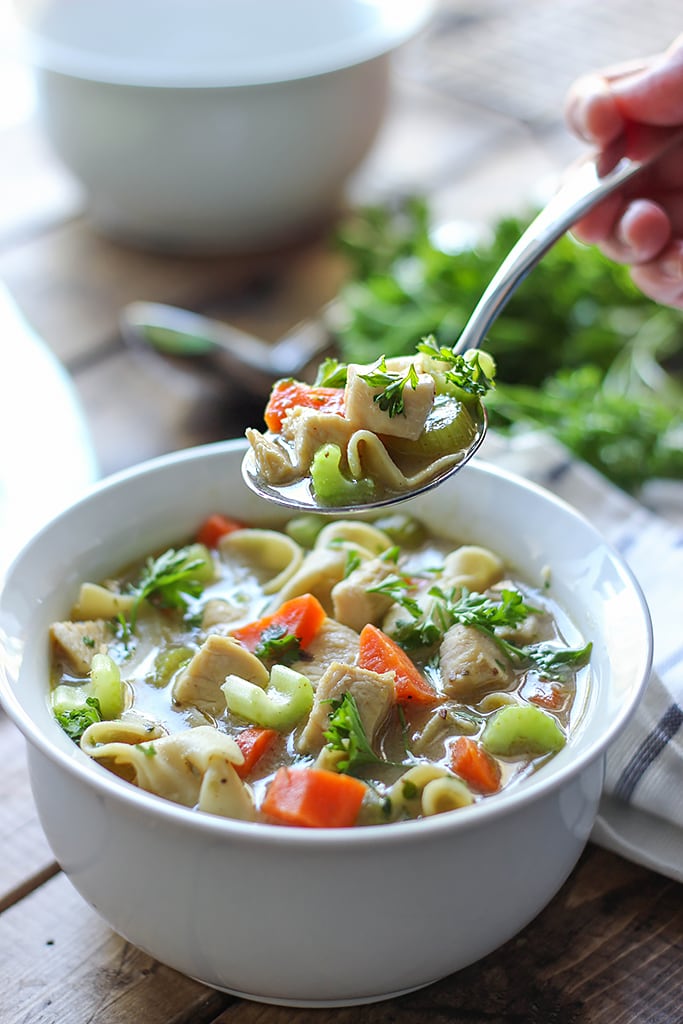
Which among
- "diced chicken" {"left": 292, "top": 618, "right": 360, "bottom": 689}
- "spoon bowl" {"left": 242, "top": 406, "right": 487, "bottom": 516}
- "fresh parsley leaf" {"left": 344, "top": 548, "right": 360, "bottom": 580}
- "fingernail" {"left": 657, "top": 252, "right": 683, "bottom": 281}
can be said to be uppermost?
"spoon bowl" {"left": 242, "top": 406, "right": 487, "bottom": 516}

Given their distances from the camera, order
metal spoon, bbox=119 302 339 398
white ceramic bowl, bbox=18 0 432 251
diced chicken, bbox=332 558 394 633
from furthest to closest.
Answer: white ceramic bowl, bbox=18 0 432 251 → metal spoon, bbox=119 302 339 398 → diced chicken, bbox=332 558 394 633

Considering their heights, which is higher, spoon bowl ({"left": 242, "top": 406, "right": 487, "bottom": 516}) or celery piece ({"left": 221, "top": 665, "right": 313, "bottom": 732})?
spoon bowl ({"left": 242, "top": 406, "right": 487, "bottom": 516})

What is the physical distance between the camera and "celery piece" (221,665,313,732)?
69.9 inches

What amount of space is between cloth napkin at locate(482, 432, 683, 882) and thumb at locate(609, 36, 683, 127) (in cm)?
78

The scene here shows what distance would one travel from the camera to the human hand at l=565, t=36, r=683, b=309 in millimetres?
2467

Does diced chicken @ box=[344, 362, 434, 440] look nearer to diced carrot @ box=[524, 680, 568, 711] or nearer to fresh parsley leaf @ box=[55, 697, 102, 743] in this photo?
diced carrot @ box=[524, 680, 568, 711]

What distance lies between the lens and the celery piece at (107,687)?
1.83 meters

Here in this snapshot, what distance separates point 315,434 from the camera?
188cm

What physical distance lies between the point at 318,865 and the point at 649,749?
718mm

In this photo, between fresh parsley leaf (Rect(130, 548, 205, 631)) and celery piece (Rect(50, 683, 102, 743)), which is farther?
fresh parsley leaf (Rect(130, 548, 205, 631))

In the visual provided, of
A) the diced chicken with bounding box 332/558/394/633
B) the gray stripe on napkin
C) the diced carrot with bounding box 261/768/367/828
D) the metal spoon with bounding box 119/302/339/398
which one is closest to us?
the diced carrot with bounding box 261/768/367/828

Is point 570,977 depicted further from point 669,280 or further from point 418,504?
point 669,280

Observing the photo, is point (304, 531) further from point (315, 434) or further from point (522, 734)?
point (522, 734)

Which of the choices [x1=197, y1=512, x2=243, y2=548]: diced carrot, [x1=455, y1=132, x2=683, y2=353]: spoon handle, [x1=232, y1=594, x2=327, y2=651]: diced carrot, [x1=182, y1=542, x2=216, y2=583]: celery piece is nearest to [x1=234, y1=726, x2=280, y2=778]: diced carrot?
[x1=232, y1=594, x2=327, y2=651]: diced carrot
